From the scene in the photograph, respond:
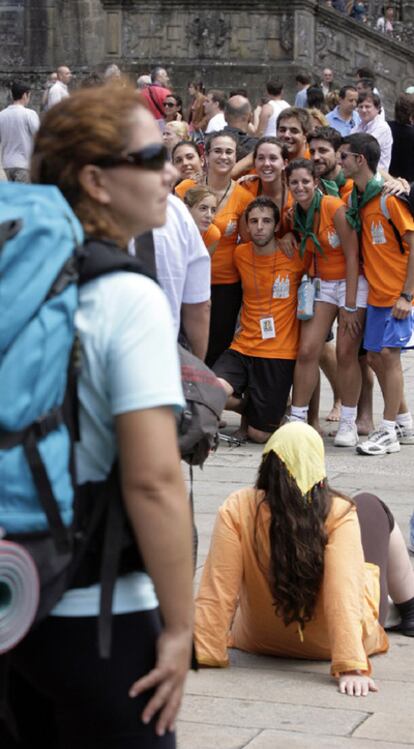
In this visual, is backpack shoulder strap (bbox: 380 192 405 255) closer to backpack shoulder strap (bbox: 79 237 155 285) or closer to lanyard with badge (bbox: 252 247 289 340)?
lanyard with badge (bbox: 252 247 289 340)

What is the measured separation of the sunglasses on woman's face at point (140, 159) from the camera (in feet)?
8.38

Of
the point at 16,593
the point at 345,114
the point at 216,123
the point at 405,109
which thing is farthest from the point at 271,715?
the point at 345,114

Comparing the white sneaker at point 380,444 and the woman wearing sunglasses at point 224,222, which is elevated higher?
the woman wearing sunglasses at point 224,222

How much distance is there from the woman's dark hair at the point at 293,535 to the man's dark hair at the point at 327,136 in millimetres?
5194

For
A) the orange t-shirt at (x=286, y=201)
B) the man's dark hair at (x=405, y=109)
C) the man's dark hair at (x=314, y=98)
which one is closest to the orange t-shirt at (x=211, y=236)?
the orange t-shirt at (x=286, y=201)

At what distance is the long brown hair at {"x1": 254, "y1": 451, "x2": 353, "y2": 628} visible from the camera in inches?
195

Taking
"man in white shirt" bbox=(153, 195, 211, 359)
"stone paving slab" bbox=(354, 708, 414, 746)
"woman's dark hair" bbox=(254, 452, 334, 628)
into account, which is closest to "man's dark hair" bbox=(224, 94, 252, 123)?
"man in white shirt" bbox=(153, 195, 211, 359)

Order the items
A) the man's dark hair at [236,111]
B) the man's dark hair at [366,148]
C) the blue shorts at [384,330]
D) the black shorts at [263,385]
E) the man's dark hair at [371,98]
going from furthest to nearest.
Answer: the man's dark hair at [371,98] < the man's dark hair at [236,111] < the black shorts at [263,385] < the blue shorts at [384,330] < the man's dark hair at [366,148]

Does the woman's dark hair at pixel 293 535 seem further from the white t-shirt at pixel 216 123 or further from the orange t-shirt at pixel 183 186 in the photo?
the white t-shirt at pixel 216 123

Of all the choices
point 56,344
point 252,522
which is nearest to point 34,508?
point 56,344

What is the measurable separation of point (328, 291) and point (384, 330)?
487 mm

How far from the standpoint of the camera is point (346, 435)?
9.62m

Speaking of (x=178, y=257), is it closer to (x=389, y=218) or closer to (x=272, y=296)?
(x=389, y=218)

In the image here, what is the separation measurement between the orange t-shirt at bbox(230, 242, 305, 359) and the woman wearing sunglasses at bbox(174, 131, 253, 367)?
87 millimetres
